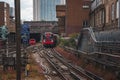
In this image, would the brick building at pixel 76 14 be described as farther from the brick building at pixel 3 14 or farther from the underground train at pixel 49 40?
the brick building at pixel 3 14

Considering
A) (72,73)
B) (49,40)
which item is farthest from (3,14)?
(72,73)

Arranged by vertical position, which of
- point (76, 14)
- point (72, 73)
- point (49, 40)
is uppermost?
point (76, 14)

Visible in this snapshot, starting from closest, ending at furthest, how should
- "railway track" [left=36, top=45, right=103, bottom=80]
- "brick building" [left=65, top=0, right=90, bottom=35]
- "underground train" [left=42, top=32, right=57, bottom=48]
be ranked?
1. "railway track" [left=36, top=45, right=103, bottom=80]
2. "underground train" [left=42, top=32, right=57, bottom=48]
3. "brick building" [left=65, top=0, right=90, bottom=35]

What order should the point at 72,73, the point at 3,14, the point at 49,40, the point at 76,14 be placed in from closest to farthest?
the point at 72,73 → the point at 49,40 → the point at 76,14 → the point at 3,14

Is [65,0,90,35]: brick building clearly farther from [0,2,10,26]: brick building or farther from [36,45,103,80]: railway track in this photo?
[36,45,103,80]: railway track

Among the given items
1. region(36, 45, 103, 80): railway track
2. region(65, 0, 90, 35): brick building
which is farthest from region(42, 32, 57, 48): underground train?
region(36, 45, 103, 80): railway track

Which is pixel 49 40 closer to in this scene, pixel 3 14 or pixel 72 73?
pixel 3 14

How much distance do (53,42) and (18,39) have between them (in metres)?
56.3

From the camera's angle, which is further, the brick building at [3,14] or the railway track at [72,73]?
the brick building at [3,14]

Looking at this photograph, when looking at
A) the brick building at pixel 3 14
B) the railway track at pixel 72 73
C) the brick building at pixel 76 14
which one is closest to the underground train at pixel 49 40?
the brick building at pixel 76 14

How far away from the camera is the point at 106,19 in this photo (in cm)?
4791

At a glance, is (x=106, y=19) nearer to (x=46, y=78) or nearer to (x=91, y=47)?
(x=91, y=47)

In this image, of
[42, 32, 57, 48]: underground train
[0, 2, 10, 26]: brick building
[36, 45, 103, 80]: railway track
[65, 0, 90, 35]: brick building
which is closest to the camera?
[36, 45, 103, 80]: railway track

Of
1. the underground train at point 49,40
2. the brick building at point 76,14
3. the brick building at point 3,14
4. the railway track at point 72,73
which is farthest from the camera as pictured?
the brick building at point 3,14
